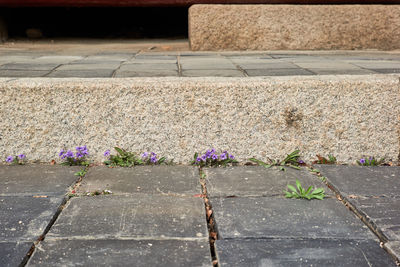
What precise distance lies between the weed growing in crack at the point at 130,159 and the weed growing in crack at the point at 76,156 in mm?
110

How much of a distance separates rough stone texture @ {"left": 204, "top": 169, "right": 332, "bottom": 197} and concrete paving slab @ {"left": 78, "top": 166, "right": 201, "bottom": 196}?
9 centimetres

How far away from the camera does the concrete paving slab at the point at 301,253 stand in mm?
1176

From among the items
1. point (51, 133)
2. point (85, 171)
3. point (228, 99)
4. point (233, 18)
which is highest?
point (233, 18)

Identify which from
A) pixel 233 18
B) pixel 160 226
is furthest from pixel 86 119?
pixel 233 18

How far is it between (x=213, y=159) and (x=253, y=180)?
290 millimetres

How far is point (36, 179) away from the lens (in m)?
1.85

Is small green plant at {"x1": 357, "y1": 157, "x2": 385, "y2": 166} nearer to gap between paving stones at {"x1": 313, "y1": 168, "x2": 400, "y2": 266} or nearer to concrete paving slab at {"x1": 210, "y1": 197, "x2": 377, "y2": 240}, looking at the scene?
gap between paving stones at {"x1": 313, "y1": 168, "x2": 400, "y2": 266}

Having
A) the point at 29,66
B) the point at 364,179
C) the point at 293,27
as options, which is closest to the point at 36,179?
the point at 29,66

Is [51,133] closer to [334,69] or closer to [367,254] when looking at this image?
[367,254]

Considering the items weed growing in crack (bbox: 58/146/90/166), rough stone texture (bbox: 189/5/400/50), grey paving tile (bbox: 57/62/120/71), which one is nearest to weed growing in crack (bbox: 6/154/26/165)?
weed growing in crack (bbox: 58/146/90/166)

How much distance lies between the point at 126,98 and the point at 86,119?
0.80ft

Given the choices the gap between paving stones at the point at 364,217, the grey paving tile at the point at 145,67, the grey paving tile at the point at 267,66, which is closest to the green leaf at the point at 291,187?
the gap between paving stones at the point at 364,217

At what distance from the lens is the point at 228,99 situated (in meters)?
2.02

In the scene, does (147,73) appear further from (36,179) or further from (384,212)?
(384,212)
